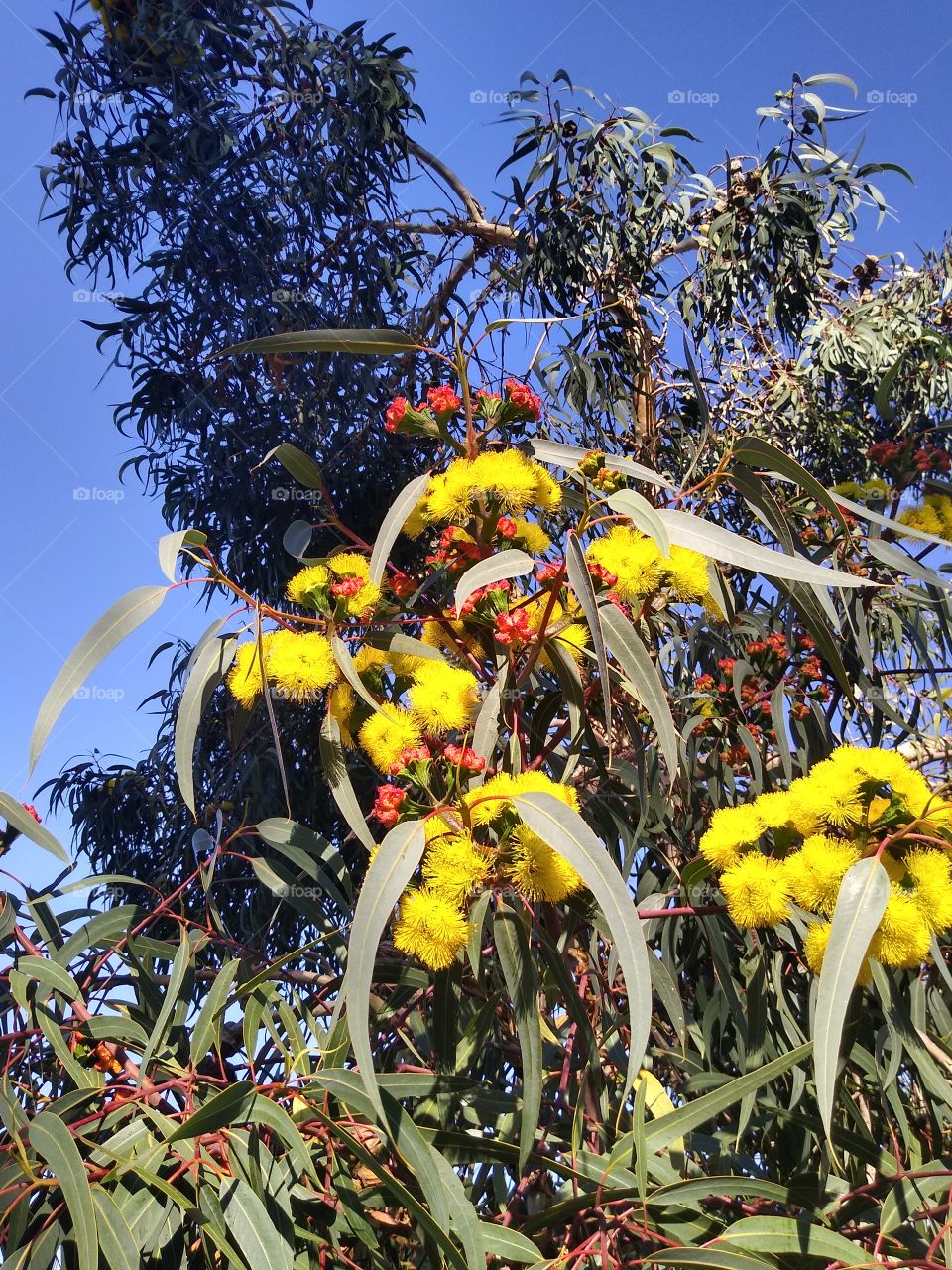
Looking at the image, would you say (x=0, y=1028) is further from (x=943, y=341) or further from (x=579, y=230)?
(x=943, y=341)

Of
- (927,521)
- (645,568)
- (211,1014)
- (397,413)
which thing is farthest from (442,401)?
(927,521)

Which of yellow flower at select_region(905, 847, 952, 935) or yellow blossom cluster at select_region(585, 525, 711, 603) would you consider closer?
yellow flower at select_region(905, 847, 952, 935)

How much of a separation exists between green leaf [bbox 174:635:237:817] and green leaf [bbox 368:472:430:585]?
0.68 feet

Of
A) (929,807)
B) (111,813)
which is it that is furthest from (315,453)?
(929,807)

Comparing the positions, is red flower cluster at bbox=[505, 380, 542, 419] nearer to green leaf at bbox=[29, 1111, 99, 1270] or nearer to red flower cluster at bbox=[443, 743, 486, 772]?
red flower cluster at bbox=[443, 743, 486, 772]

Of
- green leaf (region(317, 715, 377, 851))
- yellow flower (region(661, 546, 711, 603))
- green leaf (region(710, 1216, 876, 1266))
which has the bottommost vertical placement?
green leaf (region(710, 1216, 876, 1266))

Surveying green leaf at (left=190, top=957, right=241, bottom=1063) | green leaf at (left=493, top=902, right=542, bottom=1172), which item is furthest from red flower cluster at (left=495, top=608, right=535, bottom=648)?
green leaf at (left=190, top=957, right=241, bottom=1063)

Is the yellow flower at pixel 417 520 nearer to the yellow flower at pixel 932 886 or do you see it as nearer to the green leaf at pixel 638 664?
the green leaf at pixel 638 664

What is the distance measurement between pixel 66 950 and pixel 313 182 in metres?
2.27

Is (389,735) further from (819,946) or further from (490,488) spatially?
(819,946)

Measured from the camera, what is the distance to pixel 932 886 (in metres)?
0.82

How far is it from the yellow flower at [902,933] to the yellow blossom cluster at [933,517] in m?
0.80

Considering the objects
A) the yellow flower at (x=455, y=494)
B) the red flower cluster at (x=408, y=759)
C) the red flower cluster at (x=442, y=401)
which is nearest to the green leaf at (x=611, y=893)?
the red flower cluster at (x=408, y=759)

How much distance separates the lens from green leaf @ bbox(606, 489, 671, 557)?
88 centimetres
